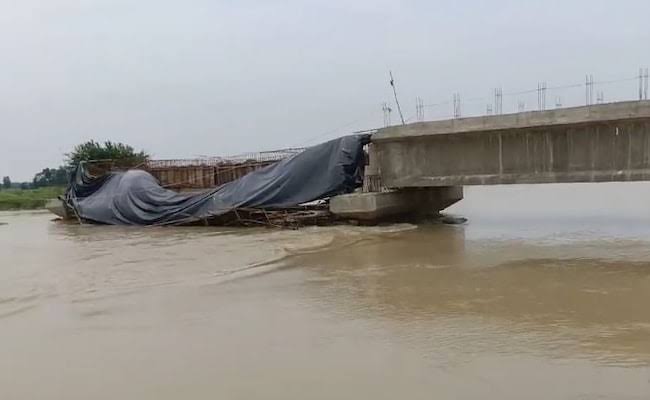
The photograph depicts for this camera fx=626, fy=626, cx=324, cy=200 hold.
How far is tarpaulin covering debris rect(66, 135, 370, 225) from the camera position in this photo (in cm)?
2253

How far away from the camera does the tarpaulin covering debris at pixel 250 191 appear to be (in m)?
22.5

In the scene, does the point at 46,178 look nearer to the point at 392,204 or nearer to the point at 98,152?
the point at 98,152

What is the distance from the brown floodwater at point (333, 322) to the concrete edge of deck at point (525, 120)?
3.72m

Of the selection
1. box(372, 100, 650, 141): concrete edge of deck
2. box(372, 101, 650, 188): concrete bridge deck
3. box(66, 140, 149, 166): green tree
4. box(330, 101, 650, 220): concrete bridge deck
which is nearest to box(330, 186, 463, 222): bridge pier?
box(330, 101, 650, 220): concrete bridge deck

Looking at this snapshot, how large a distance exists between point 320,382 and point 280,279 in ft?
19.5

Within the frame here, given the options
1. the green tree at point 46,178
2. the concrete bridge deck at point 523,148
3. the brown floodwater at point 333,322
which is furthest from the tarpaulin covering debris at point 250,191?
the green tree at point 46,178

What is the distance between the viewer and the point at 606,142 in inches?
717

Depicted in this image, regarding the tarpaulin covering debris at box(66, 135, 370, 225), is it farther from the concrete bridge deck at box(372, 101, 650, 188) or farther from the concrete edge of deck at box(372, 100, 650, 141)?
the concrete edge of deck at box(372, 100, 650, 141)

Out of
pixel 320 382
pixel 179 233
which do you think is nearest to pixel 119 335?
pixel 320 382

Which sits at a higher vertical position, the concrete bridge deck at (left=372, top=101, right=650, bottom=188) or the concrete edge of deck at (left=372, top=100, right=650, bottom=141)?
the concrete edge of deck at (left=372, top=100, right=650, bottom=141)

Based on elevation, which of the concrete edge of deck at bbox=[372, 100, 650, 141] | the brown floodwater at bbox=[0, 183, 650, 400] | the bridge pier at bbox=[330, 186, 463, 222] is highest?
the concrete edge of deck at bbox=[372, 100, 650, 141]

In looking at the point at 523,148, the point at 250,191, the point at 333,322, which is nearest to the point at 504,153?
the point at 523,148

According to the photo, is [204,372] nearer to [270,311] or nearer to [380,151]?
[270,311]

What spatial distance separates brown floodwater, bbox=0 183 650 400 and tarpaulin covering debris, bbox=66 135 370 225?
6581 millimetres
